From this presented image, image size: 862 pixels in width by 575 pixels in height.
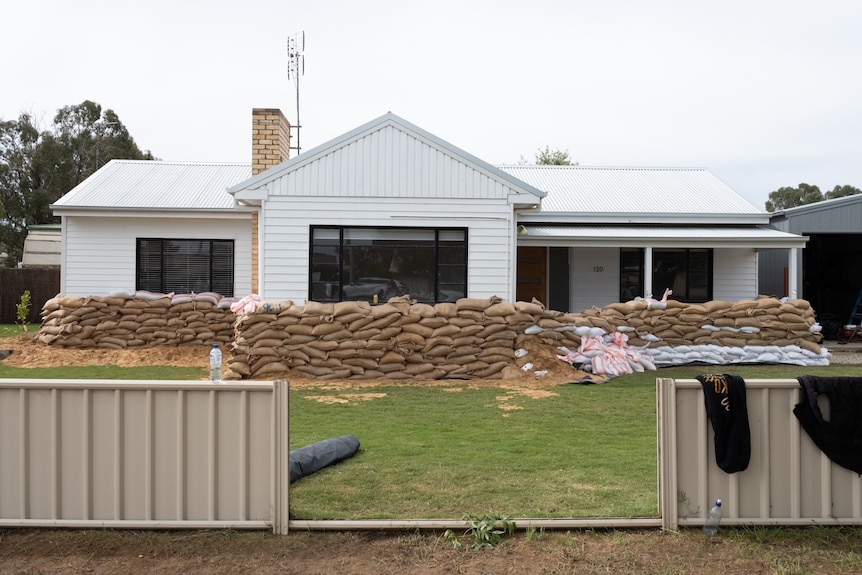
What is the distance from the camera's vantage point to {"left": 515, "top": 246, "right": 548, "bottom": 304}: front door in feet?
59.2

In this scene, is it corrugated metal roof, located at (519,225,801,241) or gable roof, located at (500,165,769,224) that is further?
gable roof, located at (500,165,769,224)

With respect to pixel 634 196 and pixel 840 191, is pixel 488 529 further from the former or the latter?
pixel 840 191

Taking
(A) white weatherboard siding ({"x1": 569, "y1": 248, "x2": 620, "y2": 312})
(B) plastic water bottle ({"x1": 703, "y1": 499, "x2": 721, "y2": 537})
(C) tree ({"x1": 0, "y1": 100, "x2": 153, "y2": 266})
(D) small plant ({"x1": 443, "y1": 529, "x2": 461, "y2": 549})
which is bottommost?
(D) small plant ({"x1": 443, "y1": 529, "x2": 461, "y2": 549})

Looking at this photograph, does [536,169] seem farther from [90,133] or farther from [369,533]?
[90,133]

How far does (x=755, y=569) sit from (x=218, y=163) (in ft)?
61.9

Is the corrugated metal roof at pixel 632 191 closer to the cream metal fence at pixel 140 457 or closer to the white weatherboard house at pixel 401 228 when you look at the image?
the white weatherboard house at pixel 401 228

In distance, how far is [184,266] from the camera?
1673 cm

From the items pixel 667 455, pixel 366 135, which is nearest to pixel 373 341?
pixel 366 135

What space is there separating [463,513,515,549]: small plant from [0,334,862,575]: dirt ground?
0.17 ft

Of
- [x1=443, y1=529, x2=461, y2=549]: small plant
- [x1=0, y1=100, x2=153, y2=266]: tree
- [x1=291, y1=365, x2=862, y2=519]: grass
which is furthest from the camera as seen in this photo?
[x1=0, y1=100, x2=153, y2=266]: tree

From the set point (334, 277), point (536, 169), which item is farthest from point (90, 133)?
point (334, 277)

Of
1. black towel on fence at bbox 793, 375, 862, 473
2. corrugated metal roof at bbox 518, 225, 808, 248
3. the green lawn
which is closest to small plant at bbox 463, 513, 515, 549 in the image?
the green lawn

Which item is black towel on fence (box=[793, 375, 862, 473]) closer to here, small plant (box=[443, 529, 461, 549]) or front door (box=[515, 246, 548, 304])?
small plant (box=[443, 529, 461, 549])

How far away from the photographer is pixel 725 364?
46.1ft
